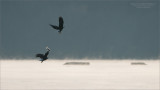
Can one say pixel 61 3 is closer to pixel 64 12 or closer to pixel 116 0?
pixel 64 12

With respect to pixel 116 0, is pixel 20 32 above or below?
below

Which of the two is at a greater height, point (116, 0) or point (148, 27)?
point (116, 0)

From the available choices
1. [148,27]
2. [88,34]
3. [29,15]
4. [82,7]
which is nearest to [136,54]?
[148,27]

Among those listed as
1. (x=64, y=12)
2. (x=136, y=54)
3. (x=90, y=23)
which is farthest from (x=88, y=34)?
(x=136, y=54)

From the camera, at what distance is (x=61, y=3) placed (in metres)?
12.8

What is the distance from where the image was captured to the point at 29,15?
42.5ft

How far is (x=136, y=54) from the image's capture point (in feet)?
42.1

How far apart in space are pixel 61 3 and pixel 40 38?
1.64 metres

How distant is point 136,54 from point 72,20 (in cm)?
292

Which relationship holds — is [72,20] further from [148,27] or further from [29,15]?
[148,27]

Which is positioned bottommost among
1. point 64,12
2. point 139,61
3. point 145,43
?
point 139,61

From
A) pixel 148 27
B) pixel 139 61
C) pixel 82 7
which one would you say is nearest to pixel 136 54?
pixel 139 61

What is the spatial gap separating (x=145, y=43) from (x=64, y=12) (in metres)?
3.51

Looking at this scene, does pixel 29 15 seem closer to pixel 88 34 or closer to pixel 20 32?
pixel 20 32
